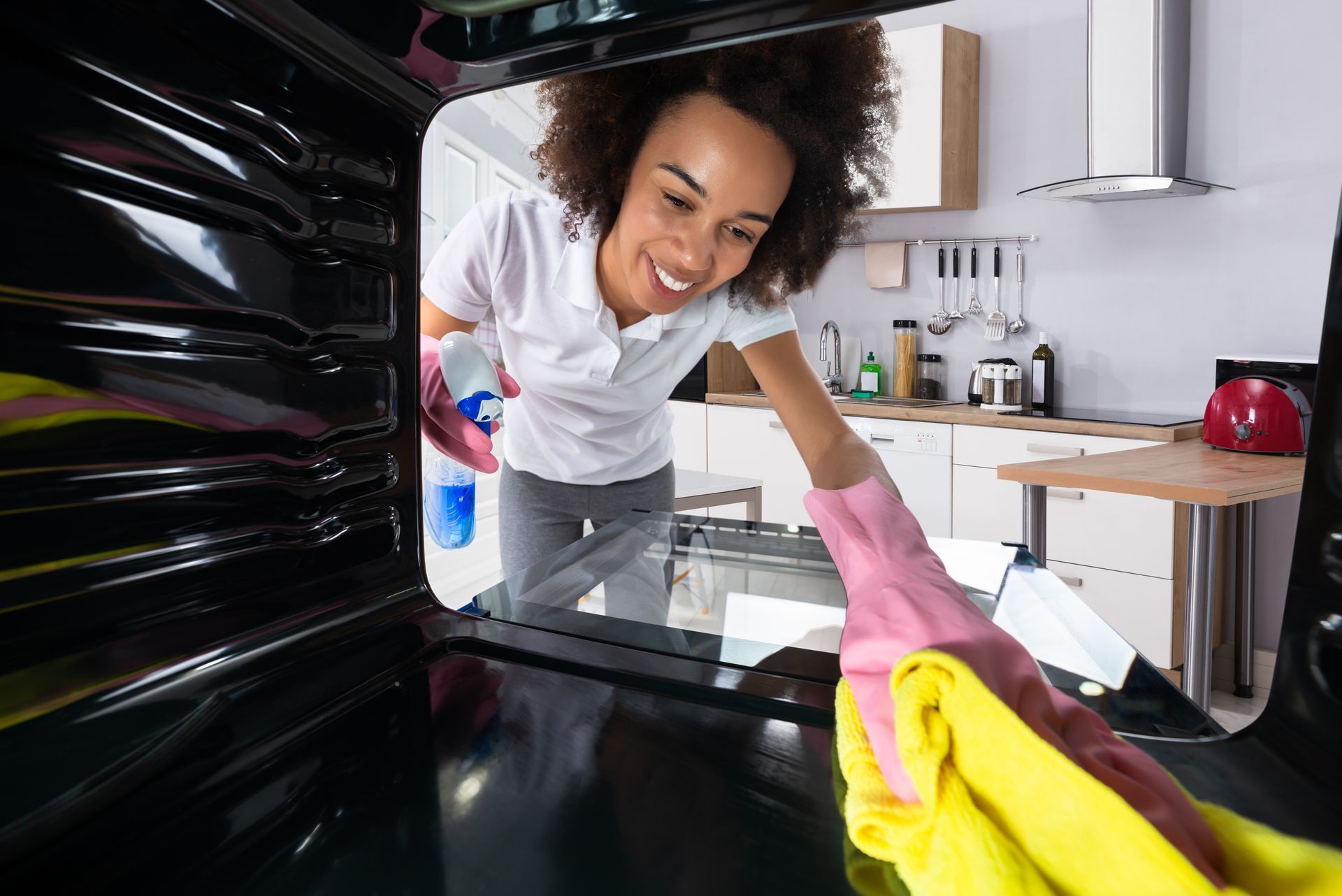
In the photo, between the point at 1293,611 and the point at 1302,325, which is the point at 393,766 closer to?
the point at 1293,611

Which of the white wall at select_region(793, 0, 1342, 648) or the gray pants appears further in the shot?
the white wall at select_region(793, 0, 1342, 648)

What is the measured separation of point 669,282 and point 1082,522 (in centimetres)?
215

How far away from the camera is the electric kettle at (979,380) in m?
3.39

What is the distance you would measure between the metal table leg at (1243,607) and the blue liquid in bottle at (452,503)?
9.18ft

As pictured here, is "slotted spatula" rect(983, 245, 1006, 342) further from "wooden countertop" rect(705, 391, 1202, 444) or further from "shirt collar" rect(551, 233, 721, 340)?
"shirt collar" rect(551, 233, 721, 340)

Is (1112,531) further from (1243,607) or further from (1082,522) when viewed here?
(1243,607)

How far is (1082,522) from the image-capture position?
2.80 metres

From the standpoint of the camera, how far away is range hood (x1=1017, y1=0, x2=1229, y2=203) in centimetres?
285

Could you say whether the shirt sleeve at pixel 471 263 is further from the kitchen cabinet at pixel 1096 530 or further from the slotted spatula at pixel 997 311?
the slotted spatula at pixel 997 311

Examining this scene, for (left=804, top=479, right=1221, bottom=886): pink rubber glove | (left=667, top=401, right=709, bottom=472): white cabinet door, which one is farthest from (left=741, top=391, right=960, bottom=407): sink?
(left=804, top=479, right=1221, bottom=886): pink rubber glove

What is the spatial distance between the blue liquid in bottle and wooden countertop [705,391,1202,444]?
7.26 ft

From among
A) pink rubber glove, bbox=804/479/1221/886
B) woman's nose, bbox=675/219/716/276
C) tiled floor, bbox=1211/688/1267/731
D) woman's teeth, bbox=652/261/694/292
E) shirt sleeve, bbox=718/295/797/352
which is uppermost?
woman's nose, bbox=675/219/716/276

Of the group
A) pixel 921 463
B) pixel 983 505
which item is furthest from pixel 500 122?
pixel 983 505

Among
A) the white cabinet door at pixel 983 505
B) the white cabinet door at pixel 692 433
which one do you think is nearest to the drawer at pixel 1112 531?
the white cabinet door at pixel 983 505
